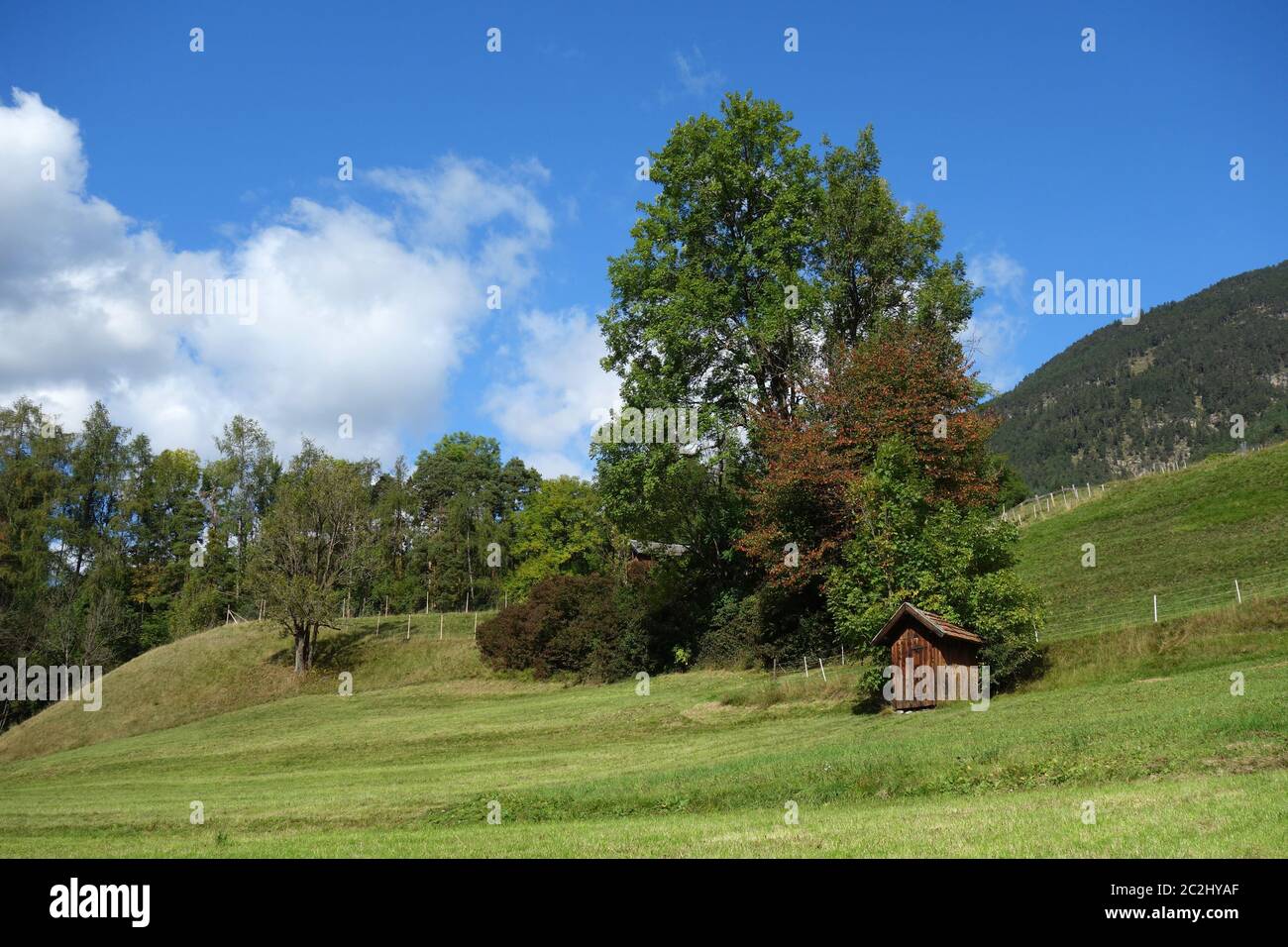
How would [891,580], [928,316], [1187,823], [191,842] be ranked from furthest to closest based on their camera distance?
[928,316] → [891,580] → [191,842] → [1187,823]

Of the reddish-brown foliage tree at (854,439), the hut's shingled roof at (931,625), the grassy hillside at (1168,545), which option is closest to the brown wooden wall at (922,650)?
the hut's shingled roof at (931,625)

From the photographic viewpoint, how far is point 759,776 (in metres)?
17.8

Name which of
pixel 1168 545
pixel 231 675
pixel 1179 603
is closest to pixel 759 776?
pixel 1179 603

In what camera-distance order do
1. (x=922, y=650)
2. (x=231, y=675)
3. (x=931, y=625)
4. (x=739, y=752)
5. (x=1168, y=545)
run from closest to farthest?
(x=739, y=752)
(x=931, y=625)
(x=922, y=650)
(x=1168, y=545)
(x=231, y=675)

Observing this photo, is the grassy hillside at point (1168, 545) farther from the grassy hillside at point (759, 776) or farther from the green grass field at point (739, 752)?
the grassy hillside at point (759, 776)

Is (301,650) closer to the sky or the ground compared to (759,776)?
closer to the ground

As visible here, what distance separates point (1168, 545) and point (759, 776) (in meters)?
35.3

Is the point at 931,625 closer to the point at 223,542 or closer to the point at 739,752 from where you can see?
the point at 739,752

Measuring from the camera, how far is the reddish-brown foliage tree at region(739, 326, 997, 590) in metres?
33.5

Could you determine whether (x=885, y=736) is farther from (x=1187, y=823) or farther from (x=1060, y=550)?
(x=1060, y=550)

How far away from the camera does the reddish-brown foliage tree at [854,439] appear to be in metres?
33.5

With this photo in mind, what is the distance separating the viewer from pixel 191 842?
1507 centimetres

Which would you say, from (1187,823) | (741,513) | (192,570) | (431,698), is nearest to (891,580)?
(741,513)

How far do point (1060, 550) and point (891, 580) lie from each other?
87.3ft
